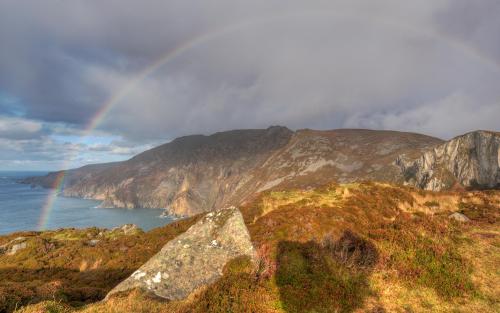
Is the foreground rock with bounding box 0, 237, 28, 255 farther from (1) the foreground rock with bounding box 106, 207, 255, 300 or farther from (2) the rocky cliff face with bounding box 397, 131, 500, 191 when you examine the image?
(2) the rocky cliff face with bounding box 397, 131, 500, 191

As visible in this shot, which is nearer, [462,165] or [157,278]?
[157,278]

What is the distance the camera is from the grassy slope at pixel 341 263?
33.3 feet

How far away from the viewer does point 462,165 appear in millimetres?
88938

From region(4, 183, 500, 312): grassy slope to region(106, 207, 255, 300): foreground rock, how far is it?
0.84 metres

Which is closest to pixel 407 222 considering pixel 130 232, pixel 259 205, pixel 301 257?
pixel 301 257

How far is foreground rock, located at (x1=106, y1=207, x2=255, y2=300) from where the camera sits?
11.4 metres

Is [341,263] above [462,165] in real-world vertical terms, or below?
below

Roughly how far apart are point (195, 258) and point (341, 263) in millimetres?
6894

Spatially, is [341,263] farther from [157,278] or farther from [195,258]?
[157,278]

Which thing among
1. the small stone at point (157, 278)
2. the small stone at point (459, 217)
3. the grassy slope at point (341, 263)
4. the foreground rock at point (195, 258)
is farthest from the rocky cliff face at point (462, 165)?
the small stone at point (157, 278)

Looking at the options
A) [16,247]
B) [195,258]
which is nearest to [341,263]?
[195,258]

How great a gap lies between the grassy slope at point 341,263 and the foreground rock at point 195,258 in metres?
0.84

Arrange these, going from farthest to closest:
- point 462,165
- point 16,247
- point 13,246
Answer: point 462,165 < point 13,246 < point 16,247

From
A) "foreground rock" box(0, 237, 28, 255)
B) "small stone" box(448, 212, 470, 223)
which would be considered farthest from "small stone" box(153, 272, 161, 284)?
"foreground rock" box(0, 237, 28, 255)
